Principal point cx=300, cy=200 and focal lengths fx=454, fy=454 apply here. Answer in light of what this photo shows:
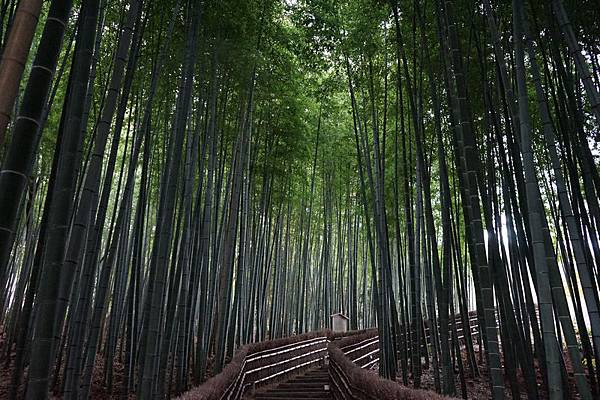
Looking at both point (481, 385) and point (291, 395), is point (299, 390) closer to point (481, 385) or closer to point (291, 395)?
point (291, 395)

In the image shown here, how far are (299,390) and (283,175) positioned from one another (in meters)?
3.41

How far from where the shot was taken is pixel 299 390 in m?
5.88

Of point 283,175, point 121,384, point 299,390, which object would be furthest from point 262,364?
point 283,175

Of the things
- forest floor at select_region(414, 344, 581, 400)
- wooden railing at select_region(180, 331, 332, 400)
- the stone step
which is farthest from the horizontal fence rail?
forest floor at select_region(414, 344, 581, 400)

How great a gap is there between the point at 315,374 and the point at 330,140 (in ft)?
14.4

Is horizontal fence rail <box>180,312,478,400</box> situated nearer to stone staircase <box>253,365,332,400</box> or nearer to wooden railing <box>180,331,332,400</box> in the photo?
wooden railing <box>180,331,332,400</box>

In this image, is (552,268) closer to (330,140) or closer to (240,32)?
(240,32)

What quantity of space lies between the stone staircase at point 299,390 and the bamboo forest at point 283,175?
0.14ft

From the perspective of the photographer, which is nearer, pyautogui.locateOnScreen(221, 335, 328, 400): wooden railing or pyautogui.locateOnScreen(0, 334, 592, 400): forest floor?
pyautogui.locateOnScreen(0, 334, 592, 400): forest floor

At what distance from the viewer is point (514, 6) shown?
2.51 metres

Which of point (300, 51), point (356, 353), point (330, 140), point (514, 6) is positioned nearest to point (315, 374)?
point (356, 353)

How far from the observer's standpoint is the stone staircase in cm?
546

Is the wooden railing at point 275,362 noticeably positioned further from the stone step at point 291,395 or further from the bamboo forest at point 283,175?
the stone step at point 291,395

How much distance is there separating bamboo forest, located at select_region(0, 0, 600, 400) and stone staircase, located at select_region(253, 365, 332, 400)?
0.14ft
